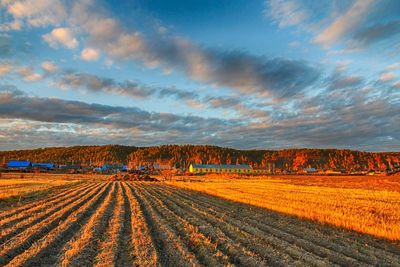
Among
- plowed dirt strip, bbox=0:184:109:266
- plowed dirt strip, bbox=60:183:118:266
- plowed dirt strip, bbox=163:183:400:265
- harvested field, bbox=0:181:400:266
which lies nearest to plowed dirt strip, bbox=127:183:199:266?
harvested field, bbox=0:181:400:266

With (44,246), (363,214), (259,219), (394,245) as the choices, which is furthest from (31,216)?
(363,214)

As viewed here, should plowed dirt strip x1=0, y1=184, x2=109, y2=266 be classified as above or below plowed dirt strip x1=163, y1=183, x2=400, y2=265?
above

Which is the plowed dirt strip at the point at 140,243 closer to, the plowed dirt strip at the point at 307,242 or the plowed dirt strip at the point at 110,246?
the plowed dirt strip at the point at 110,246

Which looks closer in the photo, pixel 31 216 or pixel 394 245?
pixel 394 245

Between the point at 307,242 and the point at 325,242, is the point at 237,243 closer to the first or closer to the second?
the point at 307,242

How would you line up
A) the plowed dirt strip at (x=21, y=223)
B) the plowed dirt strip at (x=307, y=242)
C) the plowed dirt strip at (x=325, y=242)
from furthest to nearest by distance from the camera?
the plowed dirt strip at (x=21, y=223) → the plowed dirt strip at (x=325, y=242) → the plowed dirt strip at (x=307, y=242)

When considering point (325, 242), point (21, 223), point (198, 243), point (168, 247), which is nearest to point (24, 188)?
point (21, 223)

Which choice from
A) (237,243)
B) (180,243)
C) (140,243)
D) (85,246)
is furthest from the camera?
(237,243)

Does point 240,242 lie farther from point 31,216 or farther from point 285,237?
point 31,216

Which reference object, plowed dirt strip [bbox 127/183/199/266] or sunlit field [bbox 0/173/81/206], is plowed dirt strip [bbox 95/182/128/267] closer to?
plowed dirt strip [bbox 127/183/199/266]

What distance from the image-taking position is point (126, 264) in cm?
912

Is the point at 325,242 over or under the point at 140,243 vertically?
under

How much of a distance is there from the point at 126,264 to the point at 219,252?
2.81 metres

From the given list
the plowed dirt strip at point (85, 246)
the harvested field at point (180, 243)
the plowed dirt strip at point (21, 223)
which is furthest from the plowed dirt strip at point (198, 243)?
the plowed dirt strip at point (21, 223)
